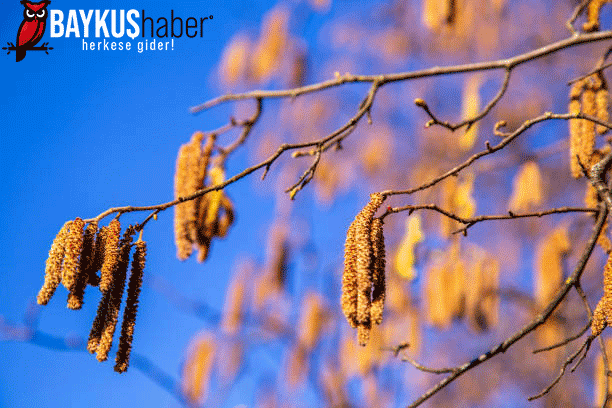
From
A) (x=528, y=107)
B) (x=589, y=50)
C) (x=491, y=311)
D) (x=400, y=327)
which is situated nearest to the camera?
(x=491, y=311)

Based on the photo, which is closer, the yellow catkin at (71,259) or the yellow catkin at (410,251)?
the yellow catkin at (71,259)

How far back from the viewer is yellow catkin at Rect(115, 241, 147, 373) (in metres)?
0.97

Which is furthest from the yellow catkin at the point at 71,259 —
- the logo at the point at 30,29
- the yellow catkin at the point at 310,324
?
the yellow catkin at the point at 310,324

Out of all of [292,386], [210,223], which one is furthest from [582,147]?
[292,386]

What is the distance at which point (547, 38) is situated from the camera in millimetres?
A: 5422

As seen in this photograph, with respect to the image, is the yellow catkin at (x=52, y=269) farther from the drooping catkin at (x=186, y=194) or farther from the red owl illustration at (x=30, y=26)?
the red owl illustration at (x=30, y=26)

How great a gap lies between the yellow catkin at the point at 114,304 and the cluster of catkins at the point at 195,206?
0.34 metres

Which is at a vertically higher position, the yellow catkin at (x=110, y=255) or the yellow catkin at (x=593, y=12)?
the yellow catkin at (x=593, y=12)

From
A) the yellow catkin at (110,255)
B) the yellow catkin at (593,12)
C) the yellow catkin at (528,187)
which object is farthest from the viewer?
the yellow catkin at (528,187)

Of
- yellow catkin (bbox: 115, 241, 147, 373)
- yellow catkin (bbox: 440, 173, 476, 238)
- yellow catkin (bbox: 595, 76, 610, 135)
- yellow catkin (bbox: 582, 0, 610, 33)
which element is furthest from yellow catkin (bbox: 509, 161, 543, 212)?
yellow catkin (bbox: 115, 241, 147, 373)

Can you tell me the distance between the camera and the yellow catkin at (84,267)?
95 centimetres

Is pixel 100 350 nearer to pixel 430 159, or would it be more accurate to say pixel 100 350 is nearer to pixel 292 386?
pixel 292 386

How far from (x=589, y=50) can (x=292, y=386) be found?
140 inches

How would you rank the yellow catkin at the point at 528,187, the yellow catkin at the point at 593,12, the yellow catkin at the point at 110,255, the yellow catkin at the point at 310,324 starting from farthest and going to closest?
the yellow catkin at the point at 310,324
the yellow catkin at the point at 528,187
the yellow catkin at the point at 593,12
the yellow catkin at the point at 110,255
